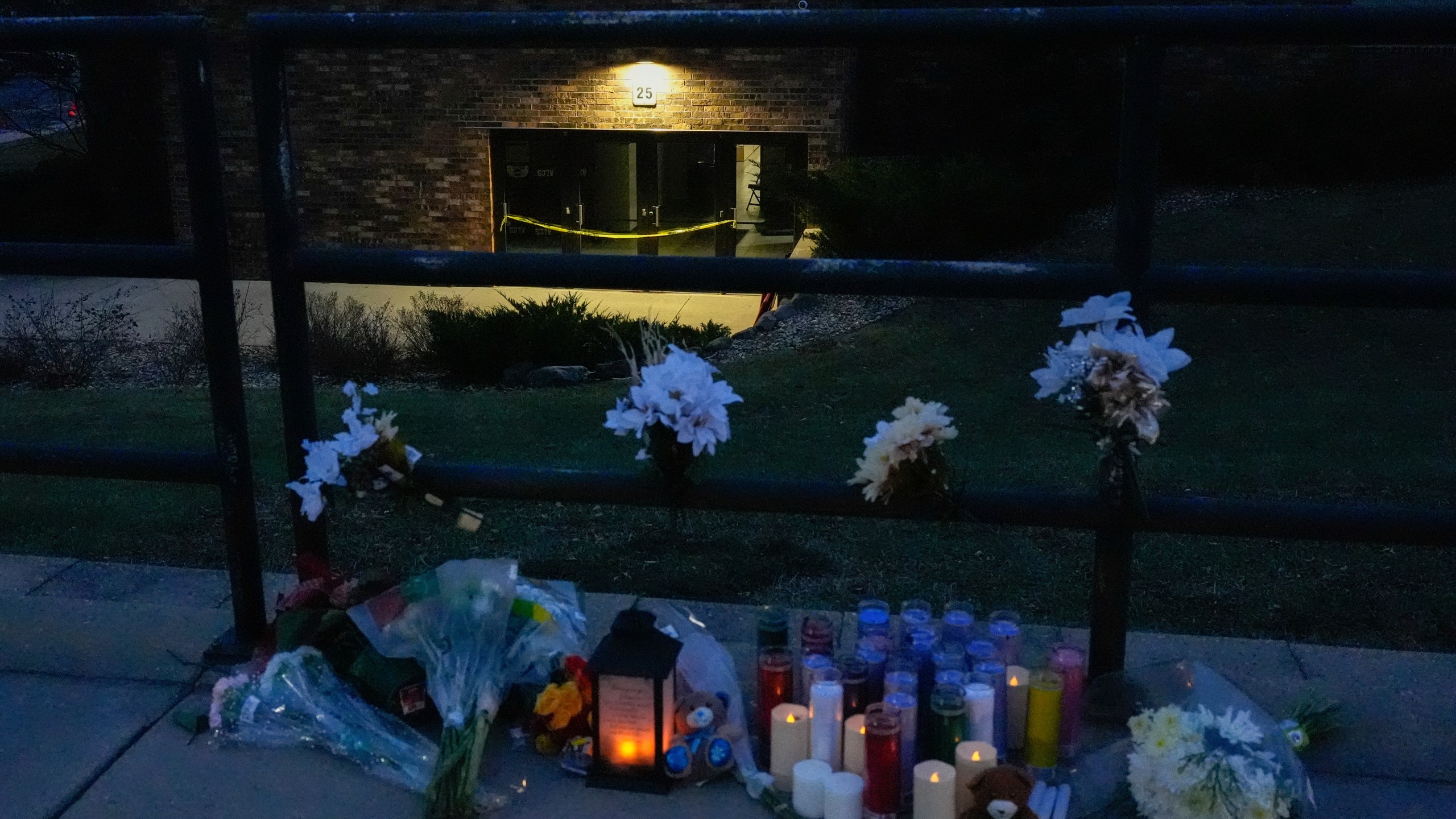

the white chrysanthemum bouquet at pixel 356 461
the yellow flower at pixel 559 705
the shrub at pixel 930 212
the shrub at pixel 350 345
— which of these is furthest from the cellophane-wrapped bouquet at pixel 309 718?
the shrub at pixel 930 212

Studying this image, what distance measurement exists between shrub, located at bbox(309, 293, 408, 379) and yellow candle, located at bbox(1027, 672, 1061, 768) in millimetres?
8424

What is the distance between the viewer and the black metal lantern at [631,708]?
8.30 feet

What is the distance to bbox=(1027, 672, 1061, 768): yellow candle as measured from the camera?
2557mm

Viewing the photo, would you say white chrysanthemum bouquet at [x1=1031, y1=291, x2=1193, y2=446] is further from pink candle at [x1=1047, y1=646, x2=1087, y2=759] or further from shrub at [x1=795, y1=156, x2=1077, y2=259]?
shrub at [x1=795, y1=156, x2=1077, y2=259]

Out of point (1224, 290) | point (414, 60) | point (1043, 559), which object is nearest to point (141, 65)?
point (414, 60)

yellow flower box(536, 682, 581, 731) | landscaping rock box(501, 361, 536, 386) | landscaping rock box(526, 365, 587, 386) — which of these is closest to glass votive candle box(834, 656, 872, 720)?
yellow flower box(536, 682, 581, 731)

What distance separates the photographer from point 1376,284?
2.60 m

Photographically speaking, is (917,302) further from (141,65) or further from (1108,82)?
(141,65)

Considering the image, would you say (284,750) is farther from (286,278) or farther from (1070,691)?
(1070,691)

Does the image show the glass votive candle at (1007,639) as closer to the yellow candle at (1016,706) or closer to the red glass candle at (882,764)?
the yellow candle at (1016,706)

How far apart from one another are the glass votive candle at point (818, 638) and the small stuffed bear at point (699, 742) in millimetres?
221

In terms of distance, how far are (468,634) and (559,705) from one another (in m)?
0.25

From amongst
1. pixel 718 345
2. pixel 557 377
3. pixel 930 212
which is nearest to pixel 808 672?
pixel 557 377

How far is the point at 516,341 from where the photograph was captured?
33.8ft
